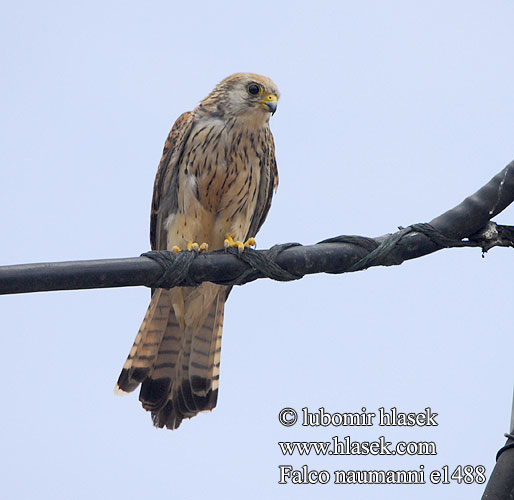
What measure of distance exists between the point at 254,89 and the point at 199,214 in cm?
99

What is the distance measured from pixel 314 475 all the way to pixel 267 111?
8.24ft

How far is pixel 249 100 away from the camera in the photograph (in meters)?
6.20

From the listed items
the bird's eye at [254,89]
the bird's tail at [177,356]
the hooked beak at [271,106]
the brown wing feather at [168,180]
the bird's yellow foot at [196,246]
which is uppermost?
the bird's eye at [254,89]

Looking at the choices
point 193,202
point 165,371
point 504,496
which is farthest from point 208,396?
point 504,496

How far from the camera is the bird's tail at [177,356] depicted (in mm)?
5887

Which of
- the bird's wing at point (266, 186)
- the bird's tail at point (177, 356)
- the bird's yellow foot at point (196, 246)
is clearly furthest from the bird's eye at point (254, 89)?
the bird's tail at point (177, 356)

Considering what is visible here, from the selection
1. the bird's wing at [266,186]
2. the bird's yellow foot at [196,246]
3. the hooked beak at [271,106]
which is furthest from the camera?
the bird's wing at [266,186]

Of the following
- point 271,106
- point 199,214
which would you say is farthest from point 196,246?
point 271,106

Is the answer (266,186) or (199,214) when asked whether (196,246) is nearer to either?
(199,214)

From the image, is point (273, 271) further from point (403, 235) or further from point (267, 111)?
point (267, 111)

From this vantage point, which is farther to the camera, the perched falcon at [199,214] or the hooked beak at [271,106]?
the hooked beak at [271,106]

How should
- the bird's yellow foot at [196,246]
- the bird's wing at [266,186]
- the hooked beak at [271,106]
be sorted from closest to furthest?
the bird's yellow foot at [196,246] → the hooked beak at [271,106] → the bird's wing at [266,186]

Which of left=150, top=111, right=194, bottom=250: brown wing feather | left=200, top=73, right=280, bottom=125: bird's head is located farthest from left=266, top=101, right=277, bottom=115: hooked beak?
left=150, top=111, right=194, bottom=250: brown wing feather

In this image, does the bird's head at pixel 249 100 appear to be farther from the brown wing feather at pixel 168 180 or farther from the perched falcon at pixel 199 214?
the brown wing feather at pixel 168 180
